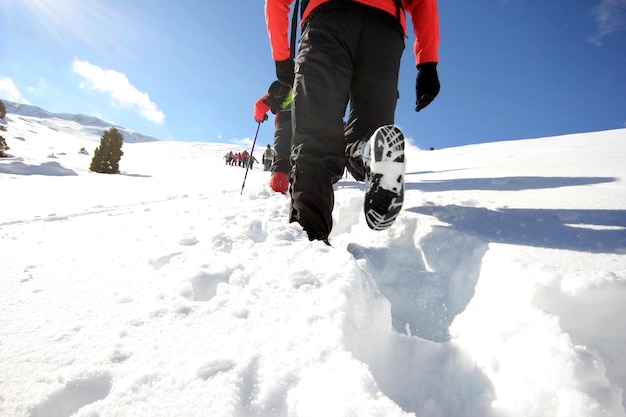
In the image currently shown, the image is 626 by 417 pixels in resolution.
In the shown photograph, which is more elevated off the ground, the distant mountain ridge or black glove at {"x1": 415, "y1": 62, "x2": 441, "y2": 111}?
the distant mountain ridge

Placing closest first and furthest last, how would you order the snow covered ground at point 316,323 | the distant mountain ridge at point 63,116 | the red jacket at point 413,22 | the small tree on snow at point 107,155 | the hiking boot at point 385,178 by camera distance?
the snow covered ground at point 316,323
the hiking boot at point 385,178
the red jacket at point 413,22
the small tree on snow at point 107,155
the distant mountain ridge at point 63,116

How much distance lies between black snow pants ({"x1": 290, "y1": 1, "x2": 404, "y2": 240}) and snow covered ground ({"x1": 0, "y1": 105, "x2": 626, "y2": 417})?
0.59 feet

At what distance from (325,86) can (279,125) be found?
6.91 feet

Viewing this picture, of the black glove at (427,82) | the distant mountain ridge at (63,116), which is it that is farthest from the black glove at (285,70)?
the distant mountain ridge at (63,116)

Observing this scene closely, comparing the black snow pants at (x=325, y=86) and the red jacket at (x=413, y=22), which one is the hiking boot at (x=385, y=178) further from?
the red jacket at (x=413, y=22)

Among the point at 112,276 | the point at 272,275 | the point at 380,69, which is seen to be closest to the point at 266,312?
the point at 272,275

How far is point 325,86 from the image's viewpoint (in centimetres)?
149

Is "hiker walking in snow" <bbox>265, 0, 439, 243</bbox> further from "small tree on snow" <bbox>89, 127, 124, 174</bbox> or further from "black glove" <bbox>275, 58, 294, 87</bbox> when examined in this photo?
"small tree on snow" <bbox>89, 127, 124, 174</bbox>

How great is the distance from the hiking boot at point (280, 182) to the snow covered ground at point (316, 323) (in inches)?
64.3

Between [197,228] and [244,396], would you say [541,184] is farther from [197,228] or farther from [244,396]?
[244,396]

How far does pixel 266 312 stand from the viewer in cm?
77

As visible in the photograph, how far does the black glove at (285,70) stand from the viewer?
73.0 inches

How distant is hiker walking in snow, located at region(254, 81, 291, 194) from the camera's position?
2.87 metres

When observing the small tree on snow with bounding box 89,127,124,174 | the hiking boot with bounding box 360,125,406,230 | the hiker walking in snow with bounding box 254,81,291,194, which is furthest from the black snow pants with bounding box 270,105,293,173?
the small tree on snow with bounding box 89,127,124,174
